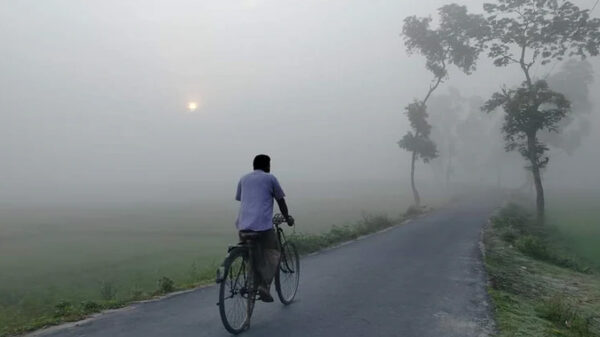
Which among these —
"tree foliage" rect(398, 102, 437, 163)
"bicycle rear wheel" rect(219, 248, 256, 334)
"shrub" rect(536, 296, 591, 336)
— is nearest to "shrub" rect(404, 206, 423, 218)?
"tree foliage" rect(398, 102, 437, 163)

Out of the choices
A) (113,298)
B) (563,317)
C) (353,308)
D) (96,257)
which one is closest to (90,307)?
(113,298)

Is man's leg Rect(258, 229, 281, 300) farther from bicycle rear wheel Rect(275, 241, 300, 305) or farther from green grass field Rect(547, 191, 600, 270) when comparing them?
green grass field Rect(547, 191, 600, 270)

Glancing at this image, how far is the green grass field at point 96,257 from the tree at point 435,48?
14.9 meters

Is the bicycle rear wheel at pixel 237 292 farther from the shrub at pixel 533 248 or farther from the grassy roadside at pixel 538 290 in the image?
the shrub at pixel 533 248

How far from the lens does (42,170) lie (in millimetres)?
195375

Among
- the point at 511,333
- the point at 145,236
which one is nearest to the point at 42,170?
the point at 145,236

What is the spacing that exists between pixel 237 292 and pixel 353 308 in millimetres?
2537

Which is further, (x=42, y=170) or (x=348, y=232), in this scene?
(x=42, y=170)

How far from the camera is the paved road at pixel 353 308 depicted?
269 inches

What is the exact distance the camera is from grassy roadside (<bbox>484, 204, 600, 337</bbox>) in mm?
7857

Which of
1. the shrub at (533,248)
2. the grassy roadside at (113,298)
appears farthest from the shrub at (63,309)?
the shrub at (533,248)

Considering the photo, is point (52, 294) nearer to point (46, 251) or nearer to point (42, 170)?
point (46, 251)

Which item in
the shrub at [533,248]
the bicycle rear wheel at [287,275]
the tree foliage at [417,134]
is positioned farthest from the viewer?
the tree foliage at [417,134]

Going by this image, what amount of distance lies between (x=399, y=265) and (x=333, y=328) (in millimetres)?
6624
